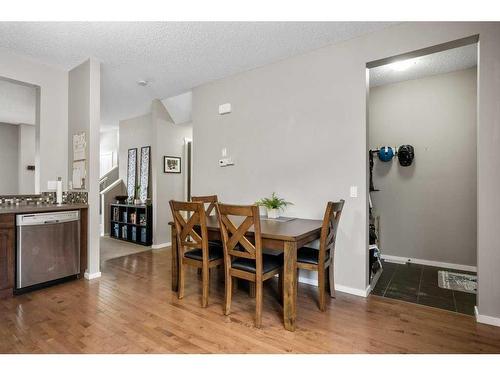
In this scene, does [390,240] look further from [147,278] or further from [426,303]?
[147,278]

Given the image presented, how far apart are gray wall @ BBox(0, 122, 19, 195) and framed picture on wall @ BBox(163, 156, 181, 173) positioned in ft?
6.82

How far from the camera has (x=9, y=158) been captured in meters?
3.41

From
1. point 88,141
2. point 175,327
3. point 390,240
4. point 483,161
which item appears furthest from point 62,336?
point 390,240

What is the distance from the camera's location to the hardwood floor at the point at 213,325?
183 centimetres

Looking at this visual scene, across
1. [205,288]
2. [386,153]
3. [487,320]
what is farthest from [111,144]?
[487,320]

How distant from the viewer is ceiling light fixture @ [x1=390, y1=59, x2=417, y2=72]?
3283mm

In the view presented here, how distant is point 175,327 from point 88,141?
7.98ft

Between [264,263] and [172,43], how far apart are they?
246 centimetres

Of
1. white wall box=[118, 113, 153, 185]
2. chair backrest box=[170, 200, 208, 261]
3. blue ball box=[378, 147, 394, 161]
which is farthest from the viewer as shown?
white wall box=[118, 113, 153, 185]

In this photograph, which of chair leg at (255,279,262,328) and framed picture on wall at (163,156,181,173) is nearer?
chair leg at (255,279,262,328)

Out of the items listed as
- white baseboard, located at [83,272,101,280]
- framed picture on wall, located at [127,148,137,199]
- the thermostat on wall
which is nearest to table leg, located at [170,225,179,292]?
white baseboard, located at [83,272,101,280]

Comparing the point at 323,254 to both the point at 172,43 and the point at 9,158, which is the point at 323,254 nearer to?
the point at 172,43

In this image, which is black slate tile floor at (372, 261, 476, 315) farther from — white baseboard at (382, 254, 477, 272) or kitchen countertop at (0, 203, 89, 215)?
kitchen countertop at (0, 203, 89, 215)

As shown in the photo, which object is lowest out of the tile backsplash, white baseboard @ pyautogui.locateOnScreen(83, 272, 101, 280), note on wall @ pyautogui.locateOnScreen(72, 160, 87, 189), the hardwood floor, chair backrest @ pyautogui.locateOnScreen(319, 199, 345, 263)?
the hardwood floor
